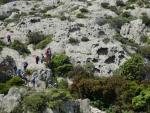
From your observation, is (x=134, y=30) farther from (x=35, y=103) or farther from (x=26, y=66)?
(x=35, y=103)

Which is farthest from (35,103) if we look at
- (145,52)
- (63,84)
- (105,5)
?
(105,5)

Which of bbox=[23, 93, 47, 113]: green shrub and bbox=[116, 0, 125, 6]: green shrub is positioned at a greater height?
bbox=[23, 93, 47, 113]: green shrub

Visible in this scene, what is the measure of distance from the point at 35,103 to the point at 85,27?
31.1m

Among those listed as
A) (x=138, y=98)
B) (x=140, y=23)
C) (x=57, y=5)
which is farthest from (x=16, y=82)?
(x=57, y=5)

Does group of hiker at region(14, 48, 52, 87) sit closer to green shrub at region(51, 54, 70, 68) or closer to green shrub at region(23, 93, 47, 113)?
green shrub at region(51, 54, 70, 68)

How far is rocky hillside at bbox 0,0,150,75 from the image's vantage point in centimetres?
5328

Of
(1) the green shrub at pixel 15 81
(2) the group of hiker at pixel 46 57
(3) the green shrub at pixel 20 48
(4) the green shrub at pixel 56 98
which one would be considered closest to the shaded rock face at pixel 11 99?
(4) the green shrub at pixel 56 98

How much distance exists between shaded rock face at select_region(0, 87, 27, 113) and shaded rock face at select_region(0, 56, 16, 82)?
7452mm

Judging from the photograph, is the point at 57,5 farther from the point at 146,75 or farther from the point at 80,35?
the point at 146,75

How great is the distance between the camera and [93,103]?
131 feet

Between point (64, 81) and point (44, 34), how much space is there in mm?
18210

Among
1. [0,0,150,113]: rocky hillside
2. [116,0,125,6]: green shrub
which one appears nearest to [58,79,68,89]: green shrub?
[0,0,150,113]: rocky hillside

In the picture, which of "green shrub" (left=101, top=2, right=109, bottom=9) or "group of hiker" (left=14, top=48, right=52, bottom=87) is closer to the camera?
"group of hiker" (left=14, top=48, right=52, bottom=87)

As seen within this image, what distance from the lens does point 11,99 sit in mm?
33562
